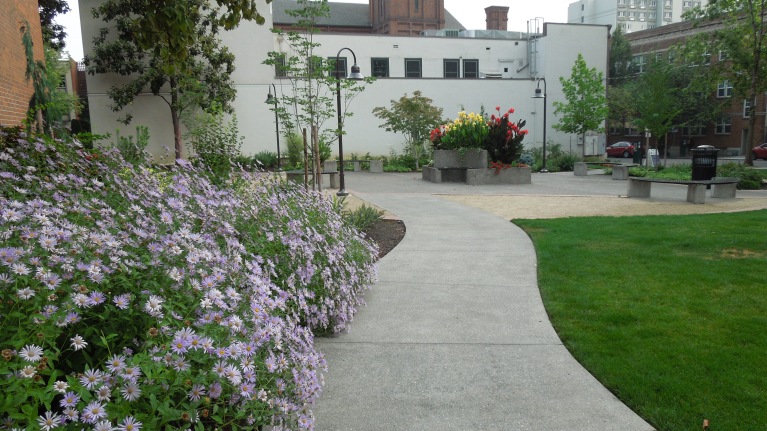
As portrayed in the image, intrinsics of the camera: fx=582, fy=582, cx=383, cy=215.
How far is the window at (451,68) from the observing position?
1670 inches

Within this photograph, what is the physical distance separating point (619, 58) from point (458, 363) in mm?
70069

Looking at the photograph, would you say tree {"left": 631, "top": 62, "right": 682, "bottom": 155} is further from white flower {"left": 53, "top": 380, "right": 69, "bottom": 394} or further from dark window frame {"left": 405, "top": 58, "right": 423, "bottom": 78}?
white flower {"left": 53, "top": 380, "right": 69, "bottom": 394}

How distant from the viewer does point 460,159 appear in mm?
20047

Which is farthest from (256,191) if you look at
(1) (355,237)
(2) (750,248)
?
(2) (750,248)

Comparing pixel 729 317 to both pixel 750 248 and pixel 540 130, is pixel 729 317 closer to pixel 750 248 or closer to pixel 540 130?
pixel 750 248

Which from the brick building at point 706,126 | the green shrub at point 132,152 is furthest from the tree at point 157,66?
the brick building at point 706,126

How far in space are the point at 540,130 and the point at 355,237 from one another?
3544cm

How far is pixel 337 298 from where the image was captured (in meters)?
4.77

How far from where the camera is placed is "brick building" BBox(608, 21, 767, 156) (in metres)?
49.8

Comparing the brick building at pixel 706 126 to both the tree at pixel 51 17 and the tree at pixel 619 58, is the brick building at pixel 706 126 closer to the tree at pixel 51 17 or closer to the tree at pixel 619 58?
the tree at pixel 619 58

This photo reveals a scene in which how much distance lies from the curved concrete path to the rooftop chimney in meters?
79.4

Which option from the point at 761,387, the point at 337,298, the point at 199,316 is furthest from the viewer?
the point at 337,298

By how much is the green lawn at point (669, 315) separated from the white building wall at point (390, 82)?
20.2 m

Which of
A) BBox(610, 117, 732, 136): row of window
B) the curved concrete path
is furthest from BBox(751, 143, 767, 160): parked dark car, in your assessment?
the curved concrete path
